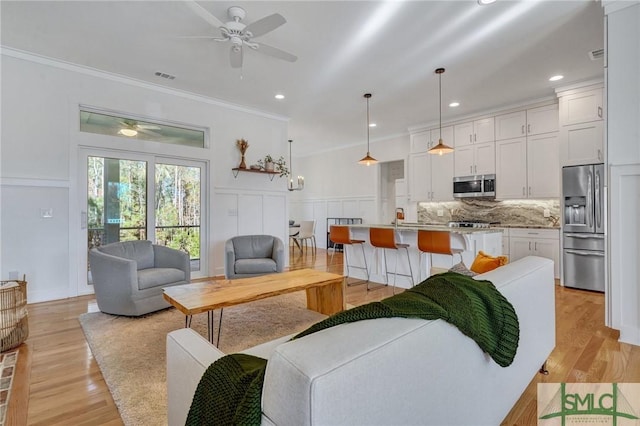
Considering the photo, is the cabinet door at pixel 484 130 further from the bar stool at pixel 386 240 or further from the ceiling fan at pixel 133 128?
the ceiling fan at pixel 133 128

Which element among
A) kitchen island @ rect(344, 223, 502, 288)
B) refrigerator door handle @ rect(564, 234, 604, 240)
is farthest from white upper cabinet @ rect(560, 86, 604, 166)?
kitchen island @ rect(344, 223, 502, 288)

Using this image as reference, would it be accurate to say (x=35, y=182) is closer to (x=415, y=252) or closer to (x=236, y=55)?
(x=236, y=55)

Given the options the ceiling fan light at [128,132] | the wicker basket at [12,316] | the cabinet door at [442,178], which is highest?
the ceiling fan light at [128,132]

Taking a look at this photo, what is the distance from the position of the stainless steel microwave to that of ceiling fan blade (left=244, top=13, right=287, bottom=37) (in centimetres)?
470

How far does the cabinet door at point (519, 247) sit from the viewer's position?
5.08 meters

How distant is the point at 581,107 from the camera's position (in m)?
4.61

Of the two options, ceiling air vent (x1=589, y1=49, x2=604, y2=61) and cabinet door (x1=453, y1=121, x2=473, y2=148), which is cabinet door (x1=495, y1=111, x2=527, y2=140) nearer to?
cabinet door (x1=453, y1=121, x2=473, y2=148)

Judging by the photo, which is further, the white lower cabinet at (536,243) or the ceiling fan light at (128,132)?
the white lower cabinet at (536,243)

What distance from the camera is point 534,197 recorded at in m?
5.24

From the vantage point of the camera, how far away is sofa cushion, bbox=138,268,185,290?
3285 millimetres

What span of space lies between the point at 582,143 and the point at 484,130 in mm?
1602

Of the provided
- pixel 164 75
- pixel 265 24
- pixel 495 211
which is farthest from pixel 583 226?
pixel 164 75

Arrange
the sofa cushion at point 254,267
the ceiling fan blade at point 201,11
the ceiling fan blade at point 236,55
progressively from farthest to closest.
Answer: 1. the sofa cushion at point 254,267
2. the ceiling fan blade at point 236,55
3. the ceiling fan blade at point 201,11

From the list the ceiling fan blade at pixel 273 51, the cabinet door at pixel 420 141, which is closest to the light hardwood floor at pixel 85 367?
the ceiling fan blade at pixel 273 51
